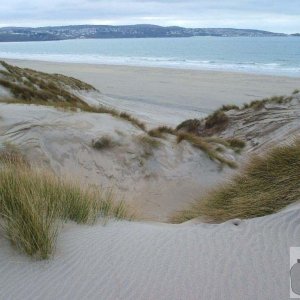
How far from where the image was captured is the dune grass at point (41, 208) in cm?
343

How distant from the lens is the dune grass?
343cm

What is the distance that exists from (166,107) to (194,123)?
841 centimetres

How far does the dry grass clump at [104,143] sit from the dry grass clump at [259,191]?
10.9 ft

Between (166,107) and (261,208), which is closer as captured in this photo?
(261,208)

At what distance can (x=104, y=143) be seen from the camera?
8.93 meters

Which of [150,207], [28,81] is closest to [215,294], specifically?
[150,207]

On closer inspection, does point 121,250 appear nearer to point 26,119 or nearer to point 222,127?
point 26,119

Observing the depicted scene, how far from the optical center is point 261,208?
4645 millimetres

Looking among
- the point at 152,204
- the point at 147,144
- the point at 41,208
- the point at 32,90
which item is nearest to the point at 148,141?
the point at 147,144

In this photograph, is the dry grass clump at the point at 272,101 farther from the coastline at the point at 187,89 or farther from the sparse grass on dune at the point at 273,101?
the coastline at the point at 187,89

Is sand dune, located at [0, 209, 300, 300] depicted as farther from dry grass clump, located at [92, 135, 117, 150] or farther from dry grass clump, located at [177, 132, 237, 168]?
dry grass clump, located at [177, 132, 237, 168]

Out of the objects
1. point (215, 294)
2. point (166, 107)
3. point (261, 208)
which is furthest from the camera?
point (166, 107)

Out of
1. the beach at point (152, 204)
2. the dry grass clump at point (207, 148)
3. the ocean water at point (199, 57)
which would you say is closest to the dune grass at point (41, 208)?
the beach at point (152, 204)

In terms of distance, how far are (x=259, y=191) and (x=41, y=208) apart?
2.78 metres
